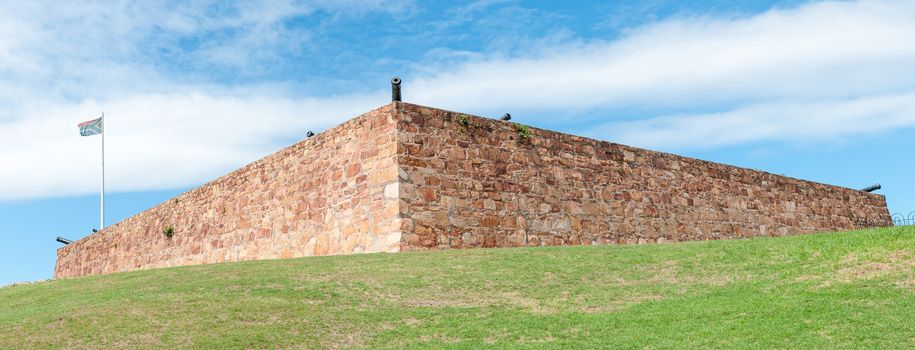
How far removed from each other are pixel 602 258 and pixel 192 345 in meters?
7.12

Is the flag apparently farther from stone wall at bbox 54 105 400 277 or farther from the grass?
the grass

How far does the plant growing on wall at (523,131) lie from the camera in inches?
766

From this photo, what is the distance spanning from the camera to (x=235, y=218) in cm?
2219

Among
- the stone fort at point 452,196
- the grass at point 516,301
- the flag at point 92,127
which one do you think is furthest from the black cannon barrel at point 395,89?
the flag at point 92,127

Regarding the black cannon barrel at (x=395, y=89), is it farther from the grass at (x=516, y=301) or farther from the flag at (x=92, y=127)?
the flag at (x=92, y=127)

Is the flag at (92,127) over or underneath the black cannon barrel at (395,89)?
over

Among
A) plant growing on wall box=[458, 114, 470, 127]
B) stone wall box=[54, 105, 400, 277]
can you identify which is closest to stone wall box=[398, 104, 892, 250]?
plant growing on wall box=[458, 114, 470, 127]

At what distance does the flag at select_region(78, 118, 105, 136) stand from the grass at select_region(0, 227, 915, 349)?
18610mm

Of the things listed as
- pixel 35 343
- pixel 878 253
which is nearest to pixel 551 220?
pixel 878 253

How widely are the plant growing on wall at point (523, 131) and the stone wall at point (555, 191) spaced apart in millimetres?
37

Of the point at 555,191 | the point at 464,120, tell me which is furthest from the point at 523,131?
the point at 464,120

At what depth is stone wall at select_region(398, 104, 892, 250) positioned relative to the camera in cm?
1759

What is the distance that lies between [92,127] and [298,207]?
16.9 metres

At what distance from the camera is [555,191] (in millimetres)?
19672
